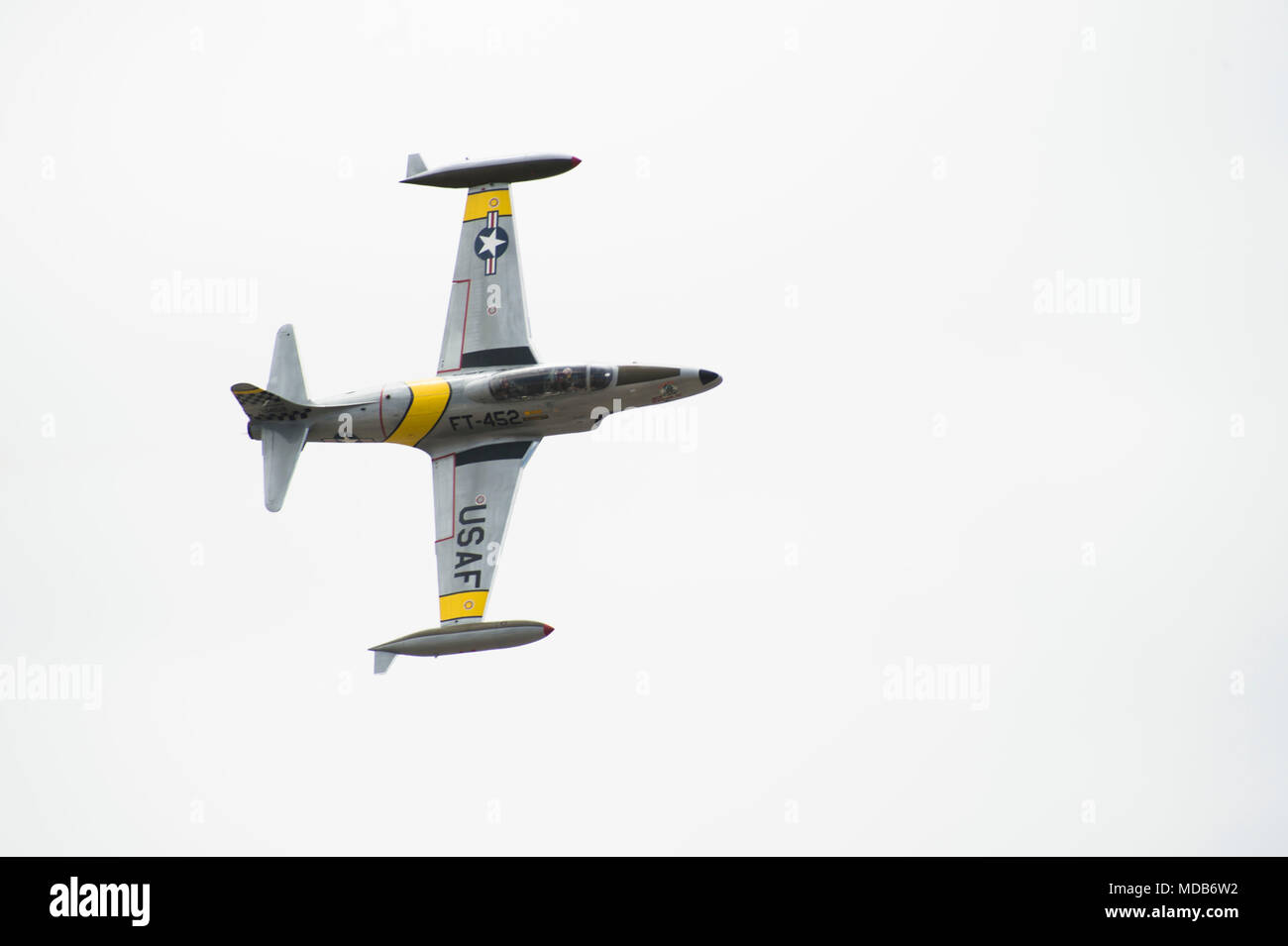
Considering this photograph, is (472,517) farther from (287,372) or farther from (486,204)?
(486,204)

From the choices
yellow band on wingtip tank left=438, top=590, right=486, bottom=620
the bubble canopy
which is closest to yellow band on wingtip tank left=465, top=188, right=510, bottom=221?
the bubble canopy

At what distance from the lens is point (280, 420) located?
3684 cm

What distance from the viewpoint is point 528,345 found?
3741cm

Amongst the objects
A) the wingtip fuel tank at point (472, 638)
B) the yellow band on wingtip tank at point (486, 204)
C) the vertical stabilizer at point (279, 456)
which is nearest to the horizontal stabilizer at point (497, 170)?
the yellow band on wingtip tank at point (486, 204)

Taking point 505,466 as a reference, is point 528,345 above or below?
above

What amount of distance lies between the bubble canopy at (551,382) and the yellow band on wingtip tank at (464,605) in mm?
4621

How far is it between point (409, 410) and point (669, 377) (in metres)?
6.14

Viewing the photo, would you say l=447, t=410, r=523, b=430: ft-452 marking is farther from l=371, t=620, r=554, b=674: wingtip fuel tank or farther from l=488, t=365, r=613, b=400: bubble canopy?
l=371, t=620, r=554, b=674: wingtip fuel tank

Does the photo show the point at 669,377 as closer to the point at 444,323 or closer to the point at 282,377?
the point at 444,323

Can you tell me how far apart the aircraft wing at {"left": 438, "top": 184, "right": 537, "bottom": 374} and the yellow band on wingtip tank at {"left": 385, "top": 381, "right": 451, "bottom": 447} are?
760mm
